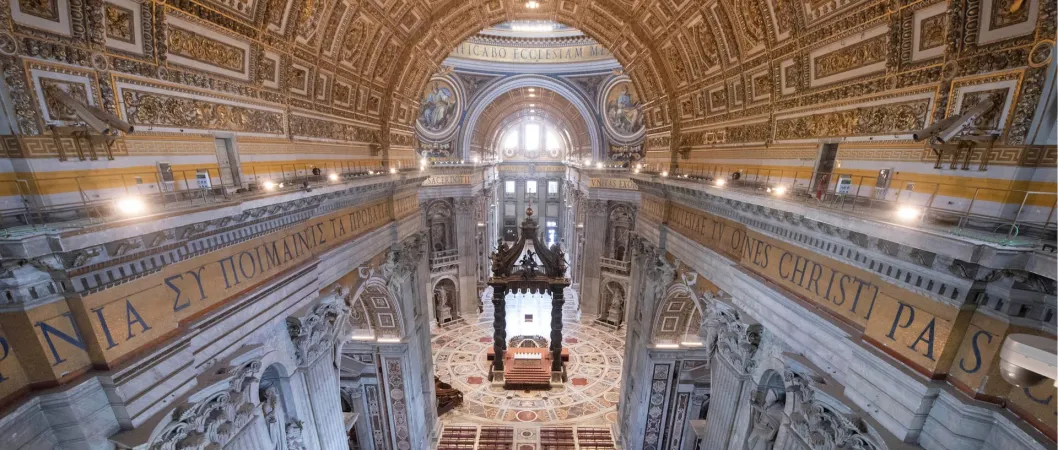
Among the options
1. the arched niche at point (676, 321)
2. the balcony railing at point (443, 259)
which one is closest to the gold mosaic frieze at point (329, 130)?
the arched niche at point (676, 321)

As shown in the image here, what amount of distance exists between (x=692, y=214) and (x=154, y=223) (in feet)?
29.0

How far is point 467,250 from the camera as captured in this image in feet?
75.0

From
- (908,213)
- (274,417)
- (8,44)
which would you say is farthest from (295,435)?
(908,213)

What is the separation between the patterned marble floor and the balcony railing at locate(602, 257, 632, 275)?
129 inches

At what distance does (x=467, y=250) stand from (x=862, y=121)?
19.7 metres

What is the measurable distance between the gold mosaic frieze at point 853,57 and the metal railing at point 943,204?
55.8 inches

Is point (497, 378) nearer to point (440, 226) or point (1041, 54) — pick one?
point (440, 226)

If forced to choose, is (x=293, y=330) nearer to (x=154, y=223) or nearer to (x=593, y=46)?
(x=154, y=223)

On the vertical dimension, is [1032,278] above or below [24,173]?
below

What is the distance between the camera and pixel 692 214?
881 cm

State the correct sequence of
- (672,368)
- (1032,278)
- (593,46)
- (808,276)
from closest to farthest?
(1032,278) → (808,276) → (672,368) → (593,46)

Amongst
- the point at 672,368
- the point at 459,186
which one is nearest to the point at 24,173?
the point at 672,368

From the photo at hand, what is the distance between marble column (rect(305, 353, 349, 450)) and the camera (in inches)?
281

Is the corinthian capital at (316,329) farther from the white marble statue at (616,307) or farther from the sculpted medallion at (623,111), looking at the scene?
the sculpted medallion at (623,111)
